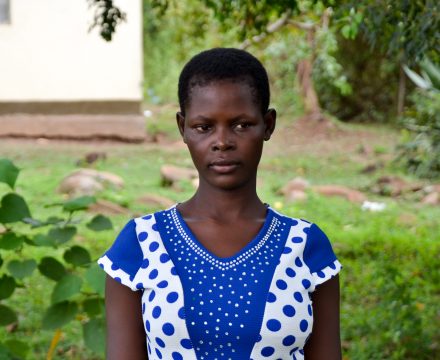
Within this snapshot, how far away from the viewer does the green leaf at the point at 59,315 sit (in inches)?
121

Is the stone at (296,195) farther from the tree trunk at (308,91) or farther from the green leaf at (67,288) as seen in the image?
the tree trunk at (308,91)

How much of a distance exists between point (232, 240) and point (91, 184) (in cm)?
624

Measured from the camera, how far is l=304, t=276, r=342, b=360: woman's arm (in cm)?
163

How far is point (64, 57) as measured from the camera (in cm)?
1059

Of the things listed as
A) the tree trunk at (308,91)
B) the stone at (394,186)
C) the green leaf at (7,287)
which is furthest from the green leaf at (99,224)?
the tree trunk at (308,91)

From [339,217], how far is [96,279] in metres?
4.54

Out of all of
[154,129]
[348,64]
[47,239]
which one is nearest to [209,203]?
[47,239]

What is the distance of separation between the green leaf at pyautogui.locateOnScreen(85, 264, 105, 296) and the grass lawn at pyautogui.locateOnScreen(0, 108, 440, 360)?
47 cm

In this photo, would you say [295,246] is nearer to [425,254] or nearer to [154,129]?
[425,254]

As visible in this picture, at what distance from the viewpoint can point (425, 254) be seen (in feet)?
19.6

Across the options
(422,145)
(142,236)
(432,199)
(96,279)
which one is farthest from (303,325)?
(422,145)

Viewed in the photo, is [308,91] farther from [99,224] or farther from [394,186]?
[99,224]

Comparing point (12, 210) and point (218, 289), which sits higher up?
point (218, 289)

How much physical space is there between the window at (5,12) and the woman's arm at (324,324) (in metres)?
9.66
